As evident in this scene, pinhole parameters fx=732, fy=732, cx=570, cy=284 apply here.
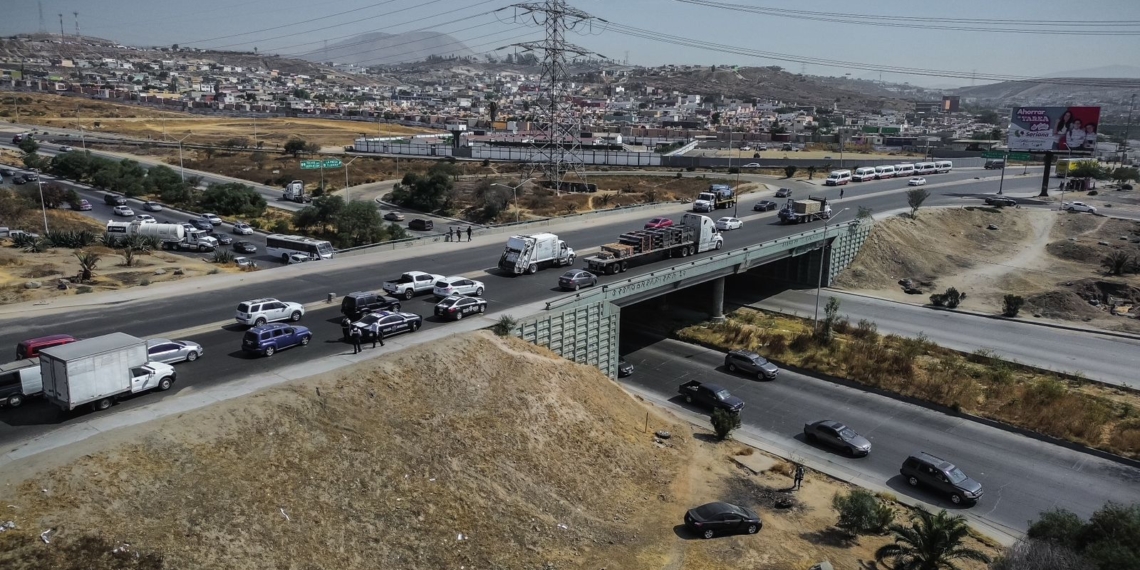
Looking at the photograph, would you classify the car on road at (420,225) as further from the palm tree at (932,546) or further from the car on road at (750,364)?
the palm tree at (932,546)

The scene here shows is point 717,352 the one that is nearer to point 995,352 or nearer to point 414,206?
point 995,352

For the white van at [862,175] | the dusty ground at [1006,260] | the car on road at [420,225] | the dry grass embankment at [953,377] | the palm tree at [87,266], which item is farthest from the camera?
the white van at [862,175]

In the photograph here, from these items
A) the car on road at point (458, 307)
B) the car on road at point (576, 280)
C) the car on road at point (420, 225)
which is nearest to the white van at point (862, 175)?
the car on road at point (420, 225)

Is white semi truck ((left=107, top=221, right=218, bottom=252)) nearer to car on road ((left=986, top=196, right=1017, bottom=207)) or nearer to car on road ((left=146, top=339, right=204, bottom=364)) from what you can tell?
car on road ((left=146, top=339, right=204, bottom=364))

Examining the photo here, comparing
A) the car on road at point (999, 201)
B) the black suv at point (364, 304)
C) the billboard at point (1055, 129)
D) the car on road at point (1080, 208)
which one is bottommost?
the black suv at point (364, 304)

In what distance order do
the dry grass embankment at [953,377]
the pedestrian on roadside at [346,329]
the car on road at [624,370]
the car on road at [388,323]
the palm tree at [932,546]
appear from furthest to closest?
the car on road at [624,370] < the dry grass embankment at [953,377] < the pedestrian on roadside at [346,329] < the car on road at [388,323] < the palm tree at [932,546]

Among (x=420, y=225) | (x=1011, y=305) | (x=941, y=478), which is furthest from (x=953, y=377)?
(x=420, y=225)

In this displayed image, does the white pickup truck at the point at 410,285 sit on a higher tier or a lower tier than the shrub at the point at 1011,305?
higher

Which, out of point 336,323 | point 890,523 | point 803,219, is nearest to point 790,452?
point 890,523
